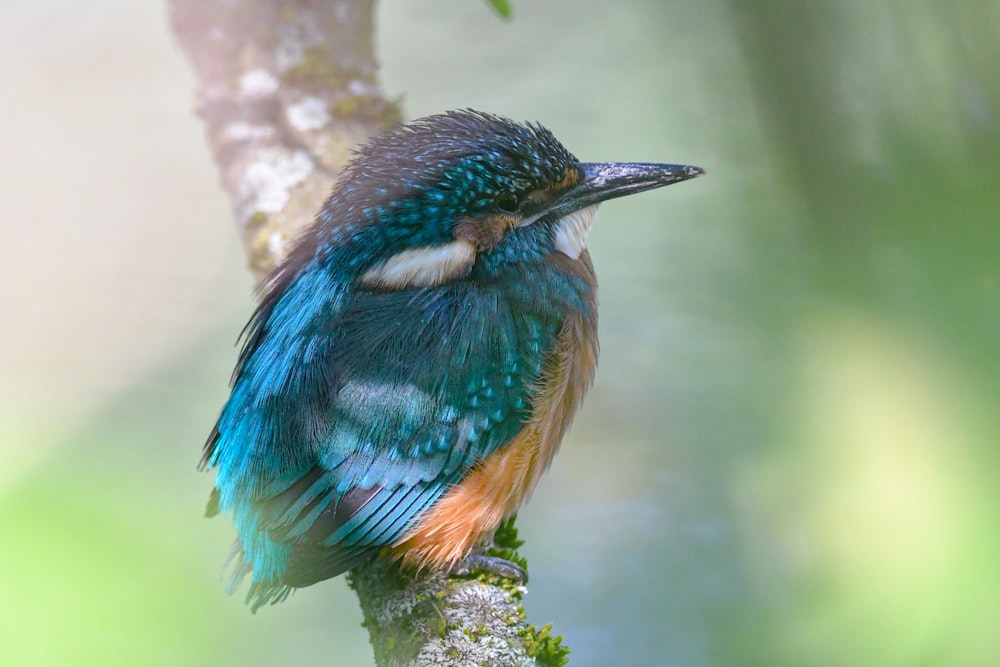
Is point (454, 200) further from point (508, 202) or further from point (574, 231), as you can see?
point (574, 231)

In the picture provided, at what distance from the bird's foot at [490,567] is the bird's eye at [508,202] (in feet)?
3.03

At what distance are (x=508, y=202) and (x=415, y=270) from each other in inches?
13.2

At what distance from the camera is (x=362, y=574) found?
2.28 meters

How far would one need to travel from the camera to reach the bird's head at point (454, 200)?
2.34 meters

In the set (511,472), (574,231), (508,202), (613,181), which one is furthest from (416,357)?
(613,181)

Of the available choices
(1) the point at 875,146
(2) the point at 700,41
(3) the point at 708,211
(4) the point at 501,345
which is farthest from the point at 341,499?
(1) the point at 875,146

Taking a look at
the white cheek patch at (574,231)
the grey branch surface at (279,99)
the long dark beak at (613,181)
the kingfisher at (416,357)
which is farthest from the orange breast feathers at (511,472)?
the grey branch surface at (279,99)

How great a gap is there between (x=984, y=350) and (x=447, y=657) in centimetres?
145

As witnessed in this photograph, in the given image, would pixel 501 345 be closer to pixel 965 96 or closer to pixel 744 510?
pixel 744 510

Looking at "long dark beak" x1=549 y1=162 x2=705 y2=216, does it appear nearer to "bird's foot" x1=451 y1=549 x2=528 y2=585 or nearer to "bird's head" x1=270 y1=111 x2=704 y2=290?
"bird's head" x1=270 y1=111 x2=704 y2=290

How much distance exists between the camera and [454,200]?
2.37 meters

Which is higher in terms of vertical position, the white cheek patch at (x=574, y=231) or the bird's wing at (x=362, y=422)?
the white cheek patch at (x=574, y=231)

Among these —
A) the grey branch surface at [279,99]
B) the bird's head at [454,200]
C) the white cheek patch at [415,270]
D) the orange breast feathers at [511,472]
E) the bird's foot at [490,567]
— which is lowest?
the bird's foot at [490,567]

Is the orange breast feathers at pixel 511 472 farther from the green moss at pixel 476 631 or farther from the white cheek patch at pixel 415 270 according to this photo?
the white cheek patch at pixel 415 270
